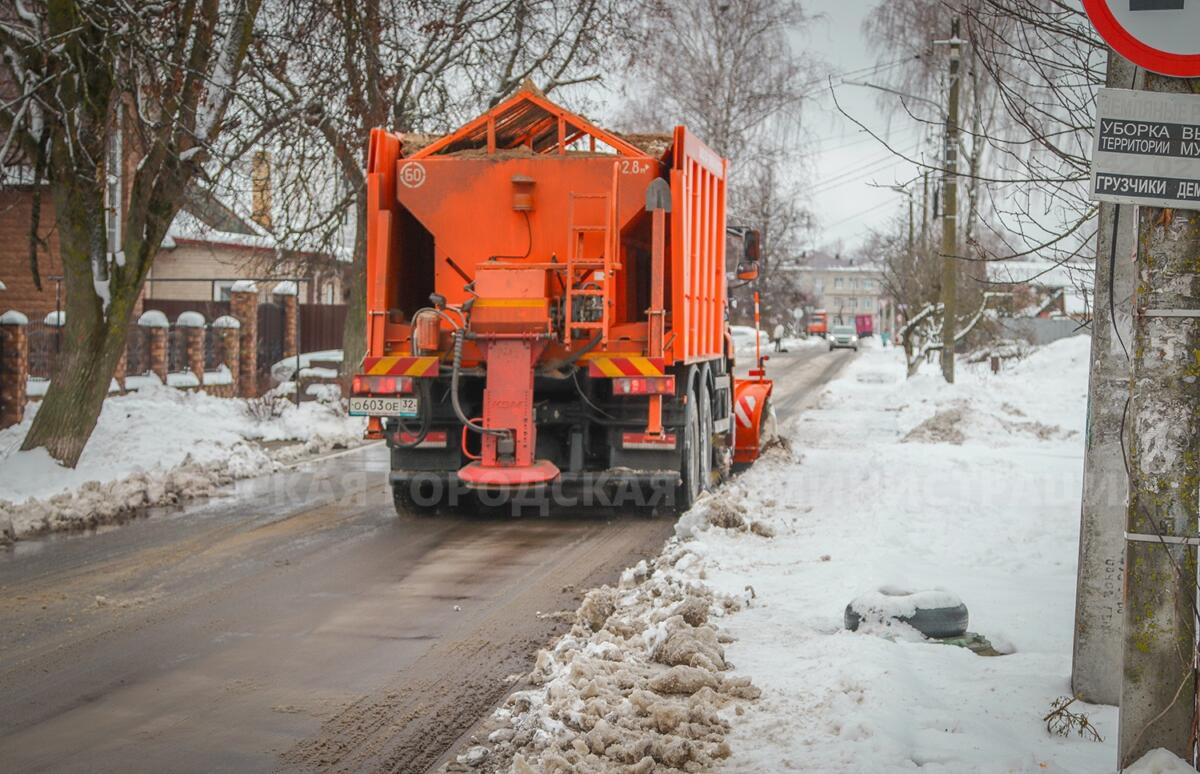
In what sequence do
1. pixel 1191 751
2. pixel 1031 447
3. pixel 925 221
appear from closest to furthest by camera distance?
pixel 1191 751 < pixel 1031 447 < pixel 925 221

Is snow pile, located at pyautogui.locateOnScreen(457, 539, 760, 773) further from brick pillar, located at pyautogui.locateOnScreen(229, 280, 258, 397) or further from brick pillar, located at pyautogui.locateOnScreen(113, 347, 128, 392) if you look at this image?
brick pillar, located at pyautogui.locateOnScreen(229, 280, 258, 397)

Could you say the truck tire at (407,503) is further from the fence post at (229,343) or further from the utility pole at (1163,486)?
the fence post at (229,343)

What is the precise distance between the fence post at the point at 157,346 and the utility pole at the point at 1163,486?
66.9 feet

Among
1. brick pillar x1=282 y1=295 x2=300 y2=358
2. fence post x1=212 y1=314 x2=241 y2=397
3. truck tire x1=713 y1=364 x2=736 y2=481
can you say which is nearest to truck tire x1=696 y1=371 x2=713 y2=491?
truck tire x1=713 y1=364 x2=736 y2=481

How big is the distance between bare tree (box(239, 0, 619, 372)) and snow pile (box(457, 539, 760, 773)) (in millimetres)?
11489

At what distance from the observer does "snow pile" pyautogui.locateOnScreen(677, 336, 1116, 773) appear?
15.8 ft

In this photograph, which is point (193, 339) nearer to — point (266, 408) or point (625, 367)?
point (266, 408)

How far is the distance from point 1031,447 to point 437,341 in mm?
9184

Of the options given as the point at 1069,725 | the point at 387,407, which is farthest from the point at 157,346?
the point at 1069,725

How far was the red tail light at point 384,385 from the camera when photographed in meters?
10.8

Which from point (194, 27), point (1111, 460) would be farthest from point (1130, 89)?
point (194, 27)

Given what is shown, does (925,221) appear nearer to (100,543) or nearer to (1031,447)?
(1031,447)

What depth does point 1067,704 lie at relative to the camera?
16.6 ft

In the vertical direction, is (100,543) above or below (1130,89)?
below
